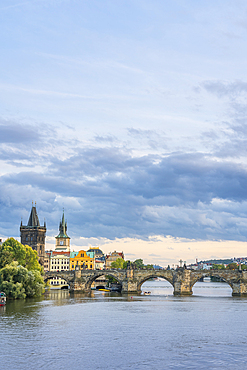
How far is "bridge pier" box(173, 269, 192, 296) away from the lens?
123062 millimetres

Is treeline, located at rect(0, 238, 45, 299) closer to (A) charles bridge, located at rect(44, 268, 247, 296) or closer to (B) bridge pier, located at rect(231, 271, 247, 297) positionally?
(A) charles bridge, located at rect(44, 268, 247, 296)

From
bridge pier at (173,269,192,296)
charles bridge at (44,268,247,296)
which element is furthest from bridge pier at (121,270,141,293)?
bridge pier at (173,269,192,296)

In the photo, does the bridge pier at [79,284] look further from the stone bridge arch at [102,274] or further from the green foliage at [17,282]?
the green foliage at [17,282]

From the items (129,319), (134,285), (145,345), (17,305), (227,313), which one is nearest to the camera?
(145,345)

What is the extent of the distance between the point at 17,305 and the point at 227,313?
1595 inches

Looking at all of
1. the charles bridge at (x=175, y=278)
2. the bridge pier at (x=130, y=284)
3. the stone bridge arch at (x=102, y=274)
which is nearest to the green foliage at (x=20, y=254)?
the charles bridge at (x=175, y=278)

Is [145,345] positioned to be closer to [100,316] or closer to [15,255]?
[100,316]

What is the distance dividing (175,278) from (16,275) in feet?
155

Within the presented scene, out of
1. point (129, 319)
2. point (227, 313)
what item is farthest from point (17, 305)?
point (227, 313)

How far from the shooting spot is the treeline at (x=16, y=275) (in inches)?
3733

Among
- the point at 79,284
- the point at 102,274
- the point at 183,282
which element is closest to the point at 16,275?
the point at 79,284

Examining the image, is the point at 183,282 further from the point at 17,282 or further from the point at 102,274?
the point at 17,282

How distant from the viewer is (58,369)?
1603 inches

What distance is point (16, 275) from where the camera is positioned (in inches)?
3868
